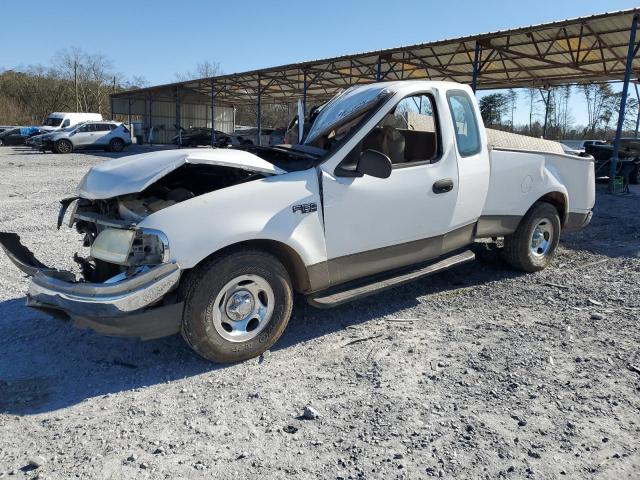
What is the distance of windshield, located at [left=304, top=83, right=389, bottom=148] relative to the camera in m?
4.39

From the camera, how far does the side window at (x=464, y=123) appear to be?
476 cm

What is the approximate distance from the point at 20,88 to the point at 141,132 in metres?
26.5

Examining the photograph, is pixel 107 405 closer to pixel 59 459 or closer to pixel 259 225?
pixel 59 459

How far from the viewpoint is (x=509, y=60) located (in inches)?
784

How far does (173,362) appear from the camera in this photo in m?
3.78

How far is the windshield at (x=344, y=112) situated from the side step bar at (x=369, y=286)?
1.29 meters

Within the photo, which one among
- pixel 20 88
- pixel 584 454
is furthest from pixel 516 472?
pixel 20 88

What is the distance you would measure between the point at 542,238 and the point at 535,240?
121mm

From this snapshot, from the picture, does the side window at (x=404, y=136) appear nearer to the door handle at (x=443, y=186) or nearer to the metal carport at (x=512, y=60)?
the door handle at (x=443, y=186)

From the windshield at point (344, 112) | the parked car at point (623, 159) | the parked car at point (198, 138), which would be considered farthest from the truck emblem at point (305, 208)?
the parked car at point (198, 138)

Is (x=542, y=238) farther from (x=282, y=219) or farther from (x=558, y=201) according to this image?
(x=282, y=219)

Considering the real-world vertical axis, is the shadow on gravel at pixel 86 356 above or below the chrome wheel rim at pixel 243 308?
below

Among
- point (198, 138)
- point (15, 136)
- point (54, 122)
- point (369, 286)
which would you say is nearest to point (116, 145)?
point (198, 138)

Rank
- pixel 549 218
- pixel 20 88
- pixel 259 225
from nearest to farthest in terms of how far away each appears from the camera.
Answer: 1. pixel 259 225
2. pixel 549 218
3. pixel 20 88
